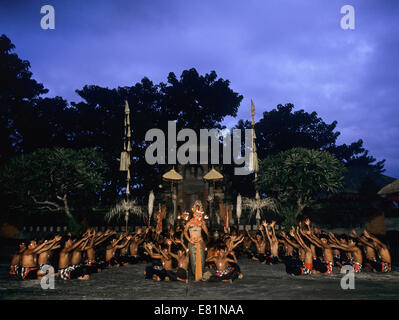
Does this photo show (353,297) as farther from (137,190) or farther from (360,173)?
(360,173)

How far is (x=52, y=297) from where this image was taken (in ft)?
20.9

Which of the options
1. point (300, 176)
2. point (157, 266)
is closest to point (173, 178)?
point (300, 176)

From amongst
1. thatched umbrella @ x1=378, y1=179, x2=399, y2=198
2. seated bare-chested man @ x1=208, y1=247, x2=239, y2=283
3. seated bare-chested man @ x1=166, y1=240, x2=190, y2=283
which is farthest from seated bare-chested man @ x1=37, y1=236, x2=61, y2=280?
thatched umbrella @ x1=378, y1=179, x2=399, y2=198

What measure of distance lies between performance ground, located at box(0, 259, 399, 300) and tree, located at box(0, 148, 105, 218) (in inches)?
387

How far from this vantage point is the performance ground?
646 centimetres

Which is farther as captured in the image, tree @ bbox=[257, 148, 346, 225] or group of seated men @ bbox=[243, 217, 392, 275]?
tree @ bbox=[257, 148, 346, 225]

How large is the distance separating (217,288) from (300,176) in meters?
13.1

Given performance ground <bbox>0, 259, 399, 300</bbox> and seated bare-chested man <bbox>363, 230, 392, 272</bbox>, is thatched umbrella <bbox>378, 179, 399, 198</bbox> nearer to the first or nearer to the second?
seated bare-chested man <bbox>363, 230, 392, 272</bbox>

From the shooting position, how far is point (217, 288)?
24.1 ft

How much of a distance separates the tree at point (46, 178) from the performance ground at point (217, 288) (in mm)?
9823

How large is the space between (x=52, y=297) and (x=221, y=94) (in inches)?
1198

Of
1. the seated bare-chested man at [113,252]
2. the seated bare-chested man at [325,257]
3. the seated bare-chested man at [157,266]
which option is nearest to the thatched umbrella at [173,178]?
the seated bare-chested man at [113,252]

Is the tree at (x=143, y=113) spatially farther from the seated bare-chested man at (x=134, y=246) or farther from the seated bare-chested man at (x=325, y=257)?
the seated bare-chested man at (x=325, y=257)
